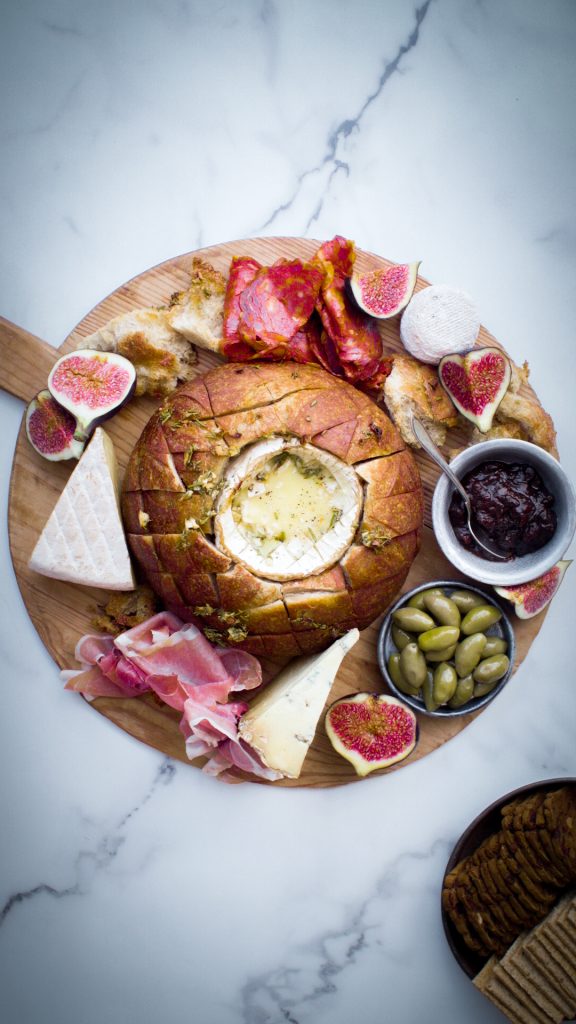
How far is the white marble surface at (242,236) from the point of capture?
3291mm

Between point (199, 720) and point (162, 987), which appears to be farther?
point (162, 987)

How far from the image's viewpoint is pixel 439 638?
115 inches

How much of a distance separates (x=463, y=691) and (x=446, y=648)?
0.21 metres

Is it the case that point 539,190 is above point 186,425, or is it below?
above

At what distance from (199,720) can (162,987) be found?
4.51ft

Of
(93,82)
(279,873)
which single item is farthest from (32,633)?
(93,82)

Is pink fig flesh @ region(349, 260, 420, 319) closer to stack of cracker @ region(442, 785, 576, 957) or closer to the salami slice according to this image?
the salami slice

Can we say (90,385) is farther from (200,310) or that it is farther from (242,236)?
(242,236)

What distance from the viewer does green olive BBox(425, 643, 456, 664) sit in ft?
9.69

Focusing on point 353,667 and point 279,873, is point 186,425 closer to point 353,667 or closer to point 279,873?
point 353,667

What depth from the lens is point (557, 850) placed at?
2.84 meters

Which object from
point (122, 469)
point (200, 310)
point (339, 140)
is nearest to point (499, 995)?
point (122, 469)

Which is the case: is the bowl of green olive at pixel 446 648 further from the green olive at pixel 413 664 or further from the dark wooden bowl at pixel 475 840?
the dark wooden bowl at pixel 475 840

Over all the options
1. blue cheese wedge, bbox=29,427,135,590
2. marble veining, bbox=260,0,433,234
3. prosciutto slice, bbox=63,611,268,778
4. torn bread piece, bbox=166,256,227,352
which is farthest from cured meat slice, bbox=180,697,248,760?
marble veining, bbox=260,0,433,234
